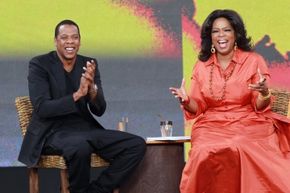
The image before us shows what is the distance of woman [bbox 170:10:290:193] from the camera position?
208 inches

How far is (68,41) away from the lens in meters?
5.91

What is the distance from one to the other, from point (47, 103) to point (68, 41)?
50 cm

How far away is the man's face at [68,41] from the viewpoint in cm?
591

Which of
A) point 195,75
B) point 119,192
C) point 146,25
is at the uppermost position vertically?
point 146,25

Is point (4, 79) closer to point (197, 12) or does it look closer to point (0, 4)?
point (0, 4)

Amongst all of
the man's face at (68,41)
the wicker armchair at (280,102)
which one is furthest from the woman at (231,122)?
the man's face at (68,41)

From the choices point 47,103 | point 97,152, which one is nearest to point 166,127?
point 97,152

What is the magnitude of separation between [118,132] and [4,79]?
4.59ft

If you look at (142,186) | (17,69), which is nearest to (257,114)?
(142,186)

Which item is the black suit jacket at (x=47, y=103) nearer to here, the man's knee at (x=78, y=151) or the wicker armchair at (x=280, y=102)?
the man's knee at (x=78, y=151)

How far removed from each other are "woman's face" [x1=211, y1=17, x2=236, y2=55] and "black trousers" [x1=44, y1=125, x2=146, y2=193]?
2.80 ft

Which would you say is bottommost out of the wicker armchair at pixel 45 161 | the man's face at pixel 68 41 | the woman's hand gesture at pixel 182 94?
the wicker armchair at pixel 45 161

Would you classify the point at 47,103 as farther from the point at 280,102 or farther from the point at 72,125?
the point at 280,102

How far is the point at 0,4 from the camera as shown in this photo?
22.4ft
